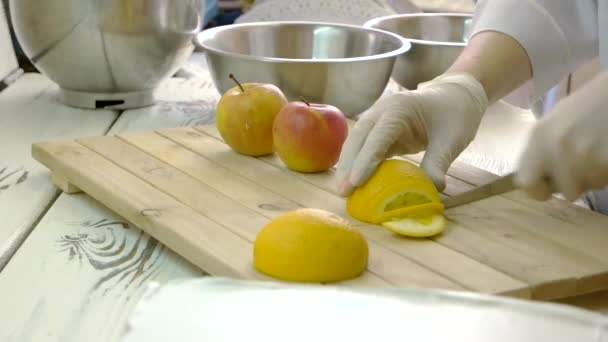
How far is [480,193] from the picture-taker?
914 millimetres

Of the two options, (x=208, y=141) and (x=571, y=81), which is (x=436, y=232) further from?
(x=571, y=81)

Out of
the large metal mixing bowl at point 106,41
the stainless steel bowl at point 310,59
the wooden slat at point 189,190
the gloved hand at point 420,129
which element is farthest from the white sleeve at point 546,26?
the large metal mixing bowl at point 106,41

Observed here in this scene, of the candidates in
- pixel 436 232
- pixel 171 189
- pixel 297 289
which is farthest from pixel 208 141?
pixel 297 289

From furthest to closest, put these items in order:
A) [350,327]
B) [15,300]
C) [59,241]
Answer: [59,241]
[15,300]
[350,327]

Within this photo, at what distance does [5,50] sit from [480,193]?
1.08 meters

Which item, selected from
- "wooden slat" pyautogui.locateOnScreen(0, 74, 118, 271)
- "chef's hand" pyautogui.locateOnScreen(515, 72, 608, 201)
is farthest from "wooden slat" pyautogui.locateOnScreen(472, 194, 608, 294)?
"wooden slat" pyautogui.locateOnScreen(0, 74, 118, 271)

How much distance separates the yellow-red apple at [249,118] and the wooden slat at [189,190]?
0.08 meters

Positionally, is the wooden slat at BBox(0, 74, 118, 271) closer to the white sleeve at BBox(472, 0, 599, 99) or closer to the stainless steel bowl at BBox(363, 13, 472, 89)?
the stainless steel bowl at BBox(363, 13, 472, 89)

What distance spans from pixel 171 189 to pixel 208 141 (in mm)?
215

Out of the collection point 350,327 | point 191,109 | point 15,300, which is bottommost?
point 191,109

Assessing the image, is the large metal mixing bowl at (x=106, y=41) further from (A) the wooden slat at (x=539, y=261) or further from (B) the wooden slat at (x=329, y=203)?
(A) the wooden slat at (x=539, y=261)

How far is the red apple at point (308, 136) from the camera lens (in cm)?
101

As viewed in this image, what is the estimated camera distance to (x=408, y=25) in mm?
1501

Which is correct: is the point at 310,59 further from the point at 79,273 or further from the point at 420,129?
the point at 79,273
